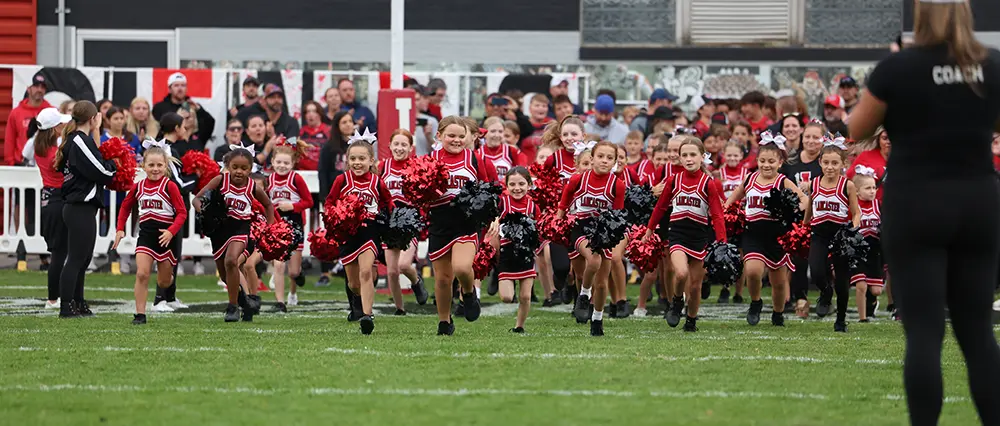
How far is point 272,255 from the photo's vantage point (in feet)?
37.9

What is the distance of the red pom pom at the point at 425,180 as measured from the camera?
9852mm

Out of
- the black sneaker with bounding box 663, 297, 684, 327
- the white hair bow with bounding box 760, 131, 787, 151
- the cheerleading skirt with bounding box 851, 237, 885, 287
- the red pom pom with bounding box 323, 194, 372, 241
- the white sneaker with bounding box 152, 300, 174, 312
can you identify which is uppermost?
the white hair bow with bounding box 760, 131, 787, 151

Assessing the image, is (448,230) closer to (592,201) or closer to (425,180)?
(425,180)

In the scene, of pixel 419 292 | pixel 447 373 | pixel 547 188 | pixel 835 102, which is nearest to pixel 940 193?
pixel 447 373

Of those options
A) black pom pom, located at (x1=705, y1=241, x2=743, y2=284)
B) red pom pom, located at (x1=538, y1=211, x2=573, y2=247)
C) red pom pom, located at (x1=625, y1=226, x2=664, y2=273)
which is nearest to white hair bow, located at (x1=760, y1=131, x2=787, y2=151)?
black pom pom, located at (x1=705, y1=241, x2=743, y2=284)

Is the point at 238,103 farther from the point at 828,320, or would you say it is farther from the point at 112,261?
the point at 828,320

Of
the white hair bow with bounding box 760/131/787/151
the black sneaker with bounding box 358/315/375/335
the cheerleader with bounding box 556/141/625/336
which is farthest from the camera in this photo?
the white hair bow with bounding box 760/131/787/151

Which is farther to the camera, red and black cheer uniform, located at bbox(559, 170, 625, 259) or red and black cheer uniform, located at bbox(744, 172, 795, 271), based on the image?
red and black cheer uniform, located at bbox(744, 172, 795, 271)

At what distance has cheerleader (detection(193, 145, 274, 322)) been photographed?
1158 cm

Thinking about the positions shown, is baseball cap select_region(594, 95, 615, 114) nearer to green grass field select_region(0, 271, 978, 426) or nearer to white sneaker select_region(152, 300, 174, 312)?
green grass field select_region(0, 271, 978, 426)

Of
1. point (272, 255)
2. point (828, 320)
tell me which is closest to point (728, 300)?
point (828, 320)

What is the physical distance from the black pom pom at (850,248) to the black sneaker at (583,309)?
2.05 m

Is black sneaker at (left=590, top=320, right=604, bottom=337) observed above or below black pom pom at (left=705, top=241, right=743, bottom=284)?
below

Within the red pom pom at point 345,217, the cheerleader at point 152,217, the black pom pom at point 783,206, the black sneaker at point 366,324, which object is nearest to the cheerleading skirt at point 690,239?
the black pom pom at point 783,206
